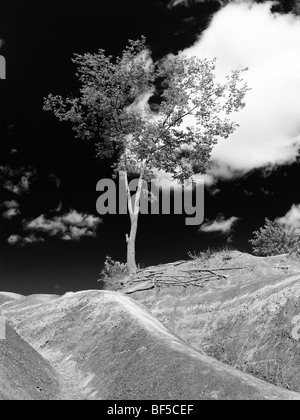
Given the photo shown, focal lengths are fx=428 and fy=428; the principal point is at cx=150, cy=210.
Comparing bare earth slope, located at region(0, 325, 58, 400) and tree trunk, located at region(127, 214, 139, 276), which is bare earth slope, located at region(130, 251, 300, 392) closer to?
bare earth slope, located at region(0, 325, 58, 400)

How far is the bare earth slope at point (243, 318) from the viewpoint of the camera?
16.1 m

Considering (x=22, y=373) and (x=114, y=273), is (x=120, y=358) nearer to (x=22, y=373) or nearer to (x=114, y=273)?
(x=22, y=373)

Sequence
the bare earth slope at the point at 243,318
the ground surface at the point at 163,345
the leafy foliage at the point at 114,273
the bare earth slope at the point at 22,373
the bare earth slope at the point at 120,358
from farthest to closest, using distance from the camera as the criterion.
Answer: the leafy foliage at the point at 114,273
the bare earth slope at the point at 243,318
the ground surface at the point at 163,345
the bare earth slope at the point at 120,358
the bare earth slope at the point at 22,373

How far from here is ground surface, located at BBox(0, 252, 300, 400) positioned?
42.3 feet

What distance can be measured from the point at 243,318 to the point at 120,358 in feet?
21.8

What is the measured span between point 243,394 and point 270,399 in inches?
28.3

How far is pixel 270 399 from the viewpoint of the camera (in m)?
11.6

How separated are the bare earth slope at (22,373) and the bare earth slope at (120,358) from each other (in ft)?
2.11

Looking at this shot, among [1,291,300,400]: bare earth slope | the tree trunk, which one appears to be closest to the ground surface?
[1,291,300,400]: bare earth slope

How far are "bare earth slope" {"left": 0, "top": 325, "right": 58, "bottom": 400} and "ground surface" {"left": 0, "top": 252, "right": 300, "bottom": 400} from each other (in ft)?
0.15

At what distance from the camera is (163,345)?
1527 centimetres

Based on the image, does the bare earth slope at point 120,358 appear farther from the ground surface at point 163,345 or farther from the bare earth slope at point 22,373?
the bare earth slope at point 22,373

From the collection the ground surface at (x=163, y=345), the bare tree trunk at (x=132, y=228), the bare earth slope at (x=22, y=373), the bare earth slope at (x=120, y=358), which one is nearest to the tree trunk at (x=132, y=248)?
the bare tree trunk at (x=132, y=228)
